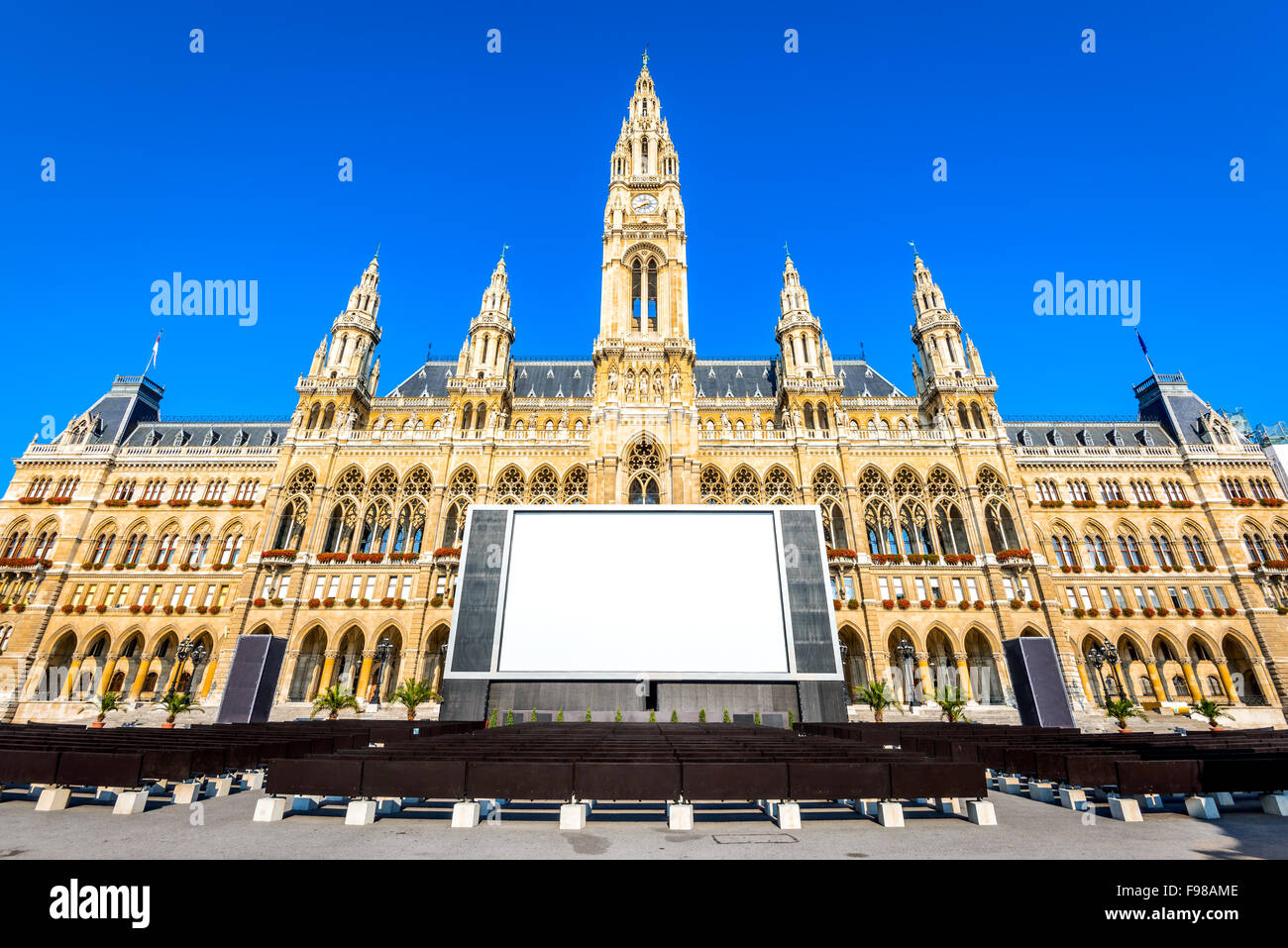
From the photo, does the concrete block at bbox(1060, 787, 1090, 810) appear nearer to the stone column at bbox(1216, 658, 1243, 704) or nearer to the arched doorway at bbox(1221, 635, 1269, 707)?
the stone column at bbox(1216, 658, 1243, 704)

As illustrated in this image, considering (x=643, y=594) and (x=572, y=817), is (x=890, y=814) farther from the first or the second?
(x=643, y=594)

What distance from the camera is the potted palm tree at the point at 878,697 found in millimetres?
25953

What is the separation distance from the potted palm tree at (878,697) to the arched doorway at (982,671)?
5859 millimetres

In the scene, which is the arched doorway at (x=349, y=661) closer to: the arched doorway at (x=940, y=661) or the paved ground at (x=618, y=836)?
the paved ground at (x=618, y=836)

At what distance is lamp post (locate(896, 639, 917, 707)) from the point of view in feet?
101

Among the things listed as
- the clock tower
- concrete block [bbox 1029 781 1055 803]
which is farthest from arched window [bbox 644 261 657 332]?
concrete block [bbox 1029 781 1055 803]

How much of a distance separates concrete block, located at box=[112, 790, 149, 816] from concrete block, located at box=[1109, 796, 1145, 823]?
15784mm

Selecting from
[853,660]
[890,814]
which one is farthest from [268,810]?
[853,660]

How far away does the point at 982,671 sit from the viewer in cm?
3406

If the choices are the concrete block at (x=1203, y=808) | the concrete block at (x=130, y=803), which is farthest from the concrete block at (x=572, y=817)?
the concrete block at (x=1203, y=808)

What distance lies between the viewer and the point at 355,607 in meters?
34.4

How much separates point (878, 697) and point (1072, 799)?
681 inches

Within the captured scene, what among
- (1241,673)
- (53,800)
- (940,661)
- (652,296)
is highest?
(652,296)
